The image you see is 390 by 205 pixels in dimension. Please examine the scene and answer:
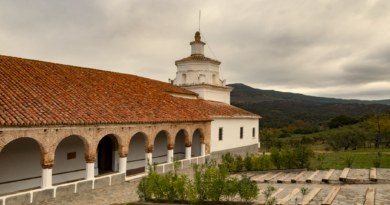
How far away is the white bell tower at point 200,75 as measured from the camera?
75.5 feet

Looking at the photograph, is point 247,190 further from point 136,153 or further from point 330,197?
point 136,153

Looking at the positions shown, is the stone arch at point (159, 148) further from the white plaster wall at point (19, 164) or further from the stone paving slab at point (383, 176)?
the stone paving slab at point (383, 176)

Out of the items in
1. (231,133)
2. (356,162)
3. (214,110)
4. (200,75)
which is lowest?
(356,162)

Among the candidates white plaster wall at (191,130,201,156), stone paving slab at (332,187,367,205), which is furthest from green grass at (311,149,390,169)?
white plaster wall at (191,130,201,156)

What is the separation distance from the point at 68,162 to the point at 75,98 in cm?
300

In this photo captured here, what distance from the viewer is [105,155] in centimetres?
1419

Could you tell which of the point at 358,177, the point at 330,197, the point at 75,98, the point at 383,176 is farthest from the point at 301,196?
the point at 75,98

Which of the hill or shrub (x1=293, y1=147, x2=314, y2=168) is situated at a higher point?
the hill

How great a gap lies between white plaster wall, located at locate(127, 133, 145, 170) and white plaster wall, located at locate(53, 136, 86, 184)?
2.79 m

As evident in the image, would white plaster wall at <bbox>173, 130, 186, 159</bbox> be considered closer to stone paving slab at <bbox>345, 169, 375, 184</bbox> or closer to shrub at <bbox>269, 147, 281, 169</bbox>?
shrub at <bbox>269, 147, 281, 169</bbox>

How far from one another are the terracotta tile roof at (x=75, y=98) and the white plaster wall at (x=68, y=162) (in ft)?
6.75

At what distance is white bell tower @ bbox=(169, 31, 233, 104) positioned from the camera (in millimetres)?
23016

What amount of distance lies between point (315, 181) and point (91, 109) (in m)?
9.94

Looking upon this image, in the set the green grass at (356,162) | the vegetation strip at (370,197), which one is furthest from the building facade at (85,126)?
the vegetation strip at (370,197)
